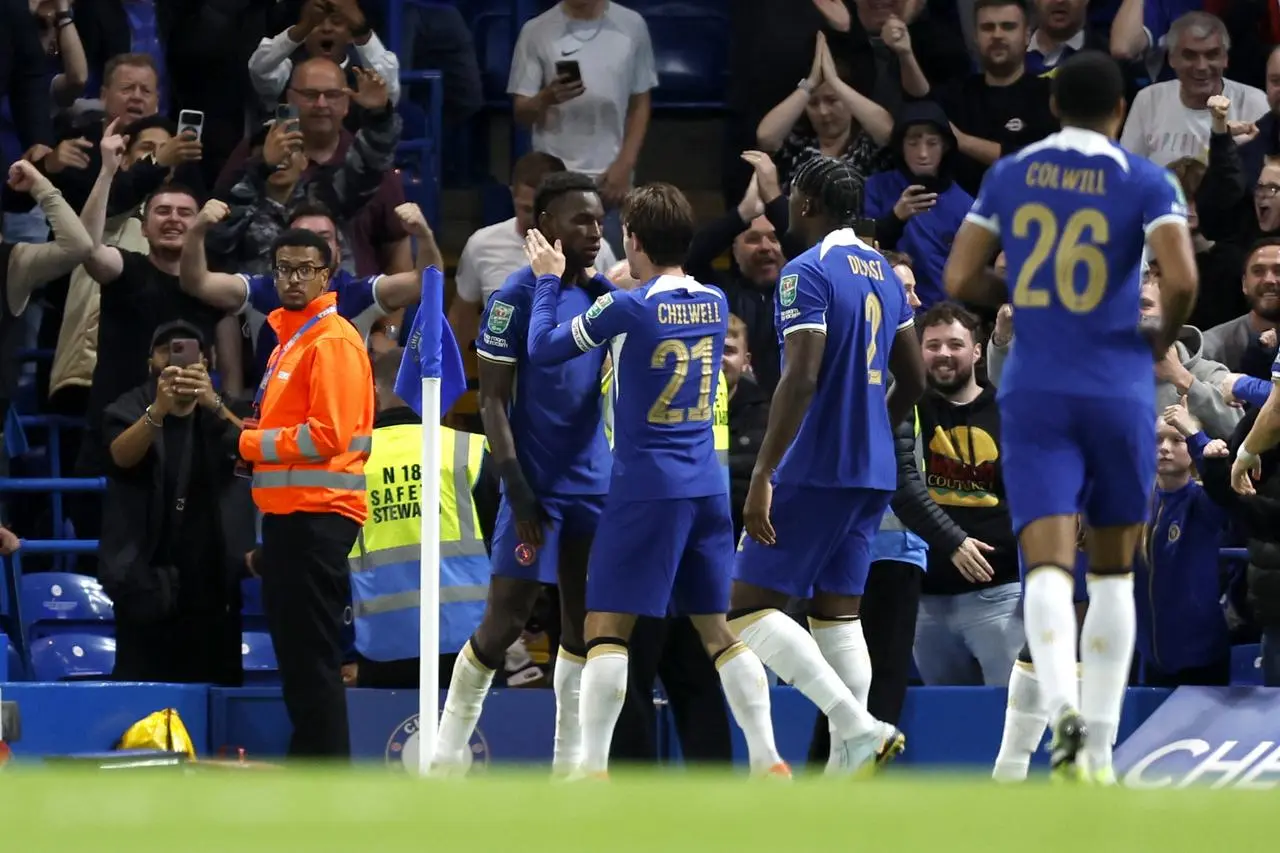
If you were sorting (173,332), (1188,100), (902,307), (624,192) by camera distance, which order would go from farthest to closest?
(624,192)
(1188,100)
(173,332)
(902,307)

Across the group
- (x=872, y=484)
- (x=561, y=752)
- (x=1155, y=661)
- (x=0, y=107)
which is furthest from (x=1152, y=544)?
(x=0, y=107)

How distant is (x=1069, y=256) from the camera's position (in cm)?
661

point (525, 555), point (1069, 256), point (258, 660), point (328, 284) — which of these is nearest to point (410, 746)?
point (525, 555)

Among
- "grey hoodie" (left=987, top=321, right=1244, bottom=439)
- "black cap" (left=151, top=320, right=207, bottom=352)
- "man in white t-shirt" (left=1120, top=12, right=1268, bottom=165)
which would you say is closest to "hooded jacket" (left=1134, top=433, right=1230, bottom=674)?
"grey hoodie" (left=987, top=321, right=1244, bottom=439)

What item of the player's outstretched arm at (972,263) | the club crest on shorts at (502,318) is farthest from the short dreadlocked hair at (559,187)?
the player's outstretched arm at (972,263)

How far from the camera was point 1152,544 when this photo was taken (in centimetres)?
980

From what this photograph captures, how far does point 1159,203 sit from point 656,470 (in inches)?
87.5

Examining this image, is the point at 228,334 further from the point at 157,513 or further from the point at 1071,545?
the point at 1071,545

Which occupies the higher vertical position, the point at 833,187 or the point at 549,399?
the point at 833,187

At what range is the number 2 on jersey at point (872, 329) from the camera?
26.9ft

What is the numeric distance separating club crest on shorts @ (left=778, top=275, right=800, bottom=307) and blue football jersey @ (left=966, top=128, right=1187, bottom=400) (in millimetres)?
1453

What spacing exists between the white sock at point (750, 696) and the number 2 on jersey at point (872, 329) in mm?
1080

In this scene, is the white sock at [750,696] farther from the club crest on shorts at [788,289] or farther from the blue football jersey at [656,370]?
the club crest on shorts at [788,289]

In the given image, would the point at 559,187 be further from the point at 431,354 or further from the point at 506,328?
the point at 431,354
